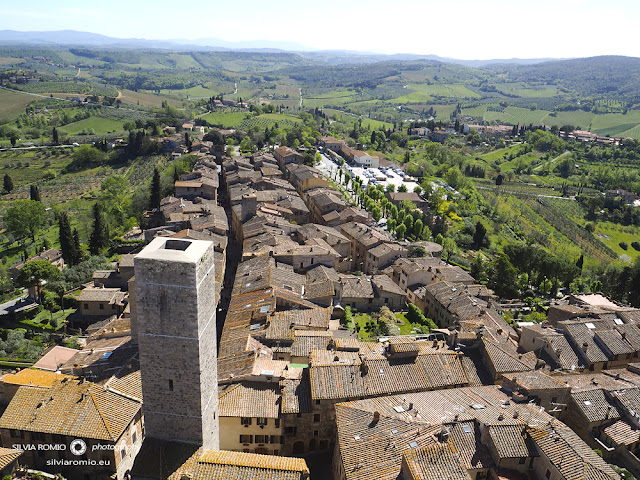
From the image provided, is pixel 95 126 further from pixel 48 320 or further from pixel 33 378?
pixel 33 378

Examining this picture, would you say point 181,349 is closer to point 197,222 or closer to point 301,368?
point 301,368

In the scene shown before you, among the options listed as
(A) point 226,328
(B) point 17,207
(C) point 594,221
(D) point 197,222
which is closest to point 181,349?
(A) point 226,328

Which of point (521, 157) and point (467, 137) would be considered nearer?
point (521, 157)

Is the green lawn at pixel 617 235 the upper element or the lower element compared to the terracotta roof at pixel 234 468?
lower

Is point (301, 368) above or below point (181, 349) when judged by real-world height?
below

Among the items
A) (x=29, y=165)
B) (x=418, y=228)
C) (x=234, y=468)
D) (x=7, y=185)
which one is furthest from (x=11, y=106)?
(x=234, y=468)

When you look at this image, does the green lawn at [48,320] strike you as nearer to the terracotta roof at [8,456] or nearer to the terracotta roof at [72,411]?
the terracotta roof at [72,411]

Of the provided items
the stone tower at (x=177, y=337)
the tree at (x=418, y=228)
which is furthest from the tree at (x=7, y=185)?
the stone tower at (x=177, y=337)
